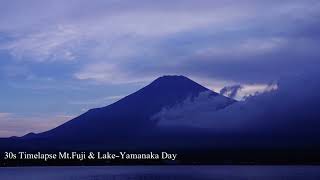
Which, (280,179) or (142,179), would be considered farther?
(142,179)

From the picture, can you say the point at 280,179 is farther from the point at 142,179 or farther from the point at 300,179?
the point at 142,179

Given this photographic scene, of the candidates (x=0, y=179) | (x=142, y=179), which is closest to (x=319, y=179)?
(x=142, y=179)

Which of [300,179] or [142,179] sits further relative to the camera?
[142,179]

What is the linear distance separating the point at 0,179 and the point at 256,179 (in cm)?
5122

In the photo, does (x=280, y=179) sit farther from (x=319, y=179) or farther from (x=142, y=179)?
(x=142, y=179)

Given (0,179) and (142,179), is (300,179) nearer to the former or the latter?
(142,179)

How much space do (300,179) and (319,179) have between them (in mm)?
4138

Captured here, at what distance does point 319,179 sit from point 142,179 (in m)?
36.2

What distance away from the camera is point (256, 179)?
110m

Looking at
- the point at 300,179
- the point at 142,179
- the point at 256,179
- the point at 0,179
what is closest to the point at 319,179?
the point at 300,179

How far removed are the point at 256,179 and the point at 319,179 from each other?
1154 centimetres

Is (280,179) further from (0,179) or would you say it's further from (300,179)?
(0,179)

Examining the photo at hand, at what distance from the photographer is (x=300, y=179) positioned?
359 ft

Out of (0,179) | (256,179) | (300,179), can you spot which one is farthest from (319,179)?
(0,179)
